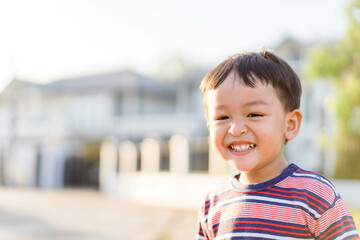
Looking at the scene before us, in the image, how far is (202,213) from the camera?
1690 millimetres

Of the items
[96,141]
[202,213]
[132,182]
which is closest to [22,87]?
[96,141]

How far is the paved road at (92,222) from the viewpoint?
8.27 metres

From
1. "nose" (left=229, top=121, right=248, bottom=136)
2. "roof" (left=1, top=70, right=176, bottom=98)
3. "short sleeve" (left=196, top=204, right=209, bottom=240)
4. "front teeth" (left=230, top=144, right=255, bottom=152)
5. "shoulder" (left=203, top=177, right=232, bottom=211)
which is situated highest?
"roof" (left=1, top=70, right=176, bottom=98)

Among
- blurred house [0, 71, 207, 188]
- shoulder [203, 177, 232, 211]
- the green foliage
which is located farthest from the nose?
blurred house [0, 71, 207, 188]

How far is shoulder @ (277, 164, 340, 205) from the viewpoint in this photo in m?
1.39

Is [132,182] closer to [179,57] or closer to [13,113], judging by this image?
[13,113]

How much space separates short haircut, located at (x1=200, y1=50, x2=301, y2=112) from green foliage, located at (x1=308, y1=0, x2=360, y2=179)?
1095 cm

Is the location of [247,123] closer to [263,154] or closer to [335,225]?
[263,154]

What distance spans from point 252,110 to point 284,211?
1.05 ft

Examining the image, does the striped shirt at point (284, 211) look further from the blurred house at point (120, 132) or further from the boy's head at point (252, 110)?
the blurred house at point (120, 132)

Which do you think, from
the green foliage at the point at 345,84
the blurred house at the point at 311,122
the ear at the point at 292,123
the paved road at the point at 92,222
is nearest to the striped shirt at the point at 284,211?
the ear at the point at 292,123

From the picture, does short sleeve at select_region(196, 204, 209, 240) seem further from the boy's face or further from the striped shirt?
the boy's face

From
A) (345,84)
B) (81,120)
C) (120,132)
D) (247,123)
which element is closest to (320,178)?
(247,123)

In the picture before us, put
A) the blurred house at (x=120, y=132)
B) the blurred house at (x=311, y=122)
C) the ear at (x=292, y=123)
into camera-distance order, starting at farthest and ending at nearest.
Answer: the blurred house at (x=120, y=132) → the blurred house at (x=311, y=122) → the ear at (x=292, y=123)
